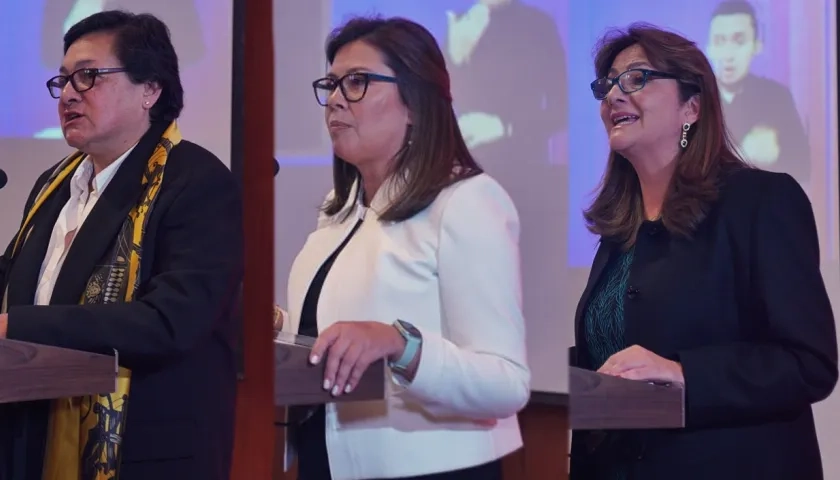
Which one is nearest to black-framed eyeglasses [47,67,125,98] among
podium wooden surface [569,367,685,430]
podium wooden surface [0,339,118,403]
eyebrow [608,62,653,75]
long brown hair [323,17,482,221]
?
podium wooden surface [0,339,118,403]

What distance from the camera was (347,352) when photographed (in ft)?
2.15

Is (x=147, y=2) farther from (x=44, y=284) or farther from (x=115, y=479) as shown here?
(x=115, y=479)

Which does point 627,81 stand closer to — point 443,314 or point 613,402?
point 613,402

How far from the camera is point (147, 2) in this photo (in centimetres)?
230

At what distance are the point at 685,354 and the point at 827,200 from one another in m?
0.99

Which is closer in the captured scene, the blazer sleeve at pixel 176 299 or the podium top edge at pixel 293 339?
the podium top edge at pixel 293 339

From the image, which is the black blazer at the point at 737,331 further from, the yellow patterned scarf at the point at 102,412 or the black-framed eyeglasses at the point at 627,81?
the yellow patterned scarf at the point at 102,412

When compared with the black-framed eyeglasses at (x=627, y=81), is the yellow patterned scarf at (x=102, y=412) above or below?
below

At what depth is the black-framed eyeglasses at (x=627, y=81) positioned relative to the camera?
1179 millimetres

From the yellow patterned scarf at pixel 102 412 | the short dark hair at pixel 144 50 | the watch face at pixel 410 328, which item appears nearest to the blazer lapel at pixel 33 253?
the yellow patterned scarf at pixel 102 412

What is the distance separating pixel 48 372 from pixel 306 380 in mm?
569

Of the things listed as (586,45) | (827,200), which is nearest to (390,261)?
(586,45)

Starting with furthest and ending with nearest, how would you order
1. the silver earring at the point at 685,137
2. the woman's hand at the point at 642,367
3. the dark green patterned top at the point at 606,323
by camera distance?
the silver earring at the point at 685,137
the dark green patterned top at the point at 606,323
the woman's hand at the point at 642,367

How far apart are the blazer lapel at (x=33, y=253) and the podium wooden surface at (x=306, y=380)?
3.23ft
